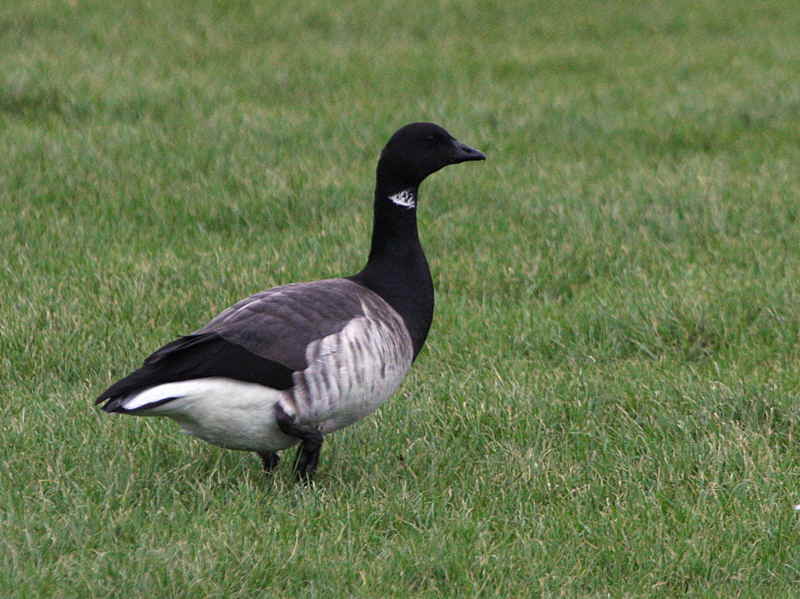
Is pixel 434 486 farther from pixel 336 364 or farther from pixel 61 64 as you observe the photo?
pixel 61 64

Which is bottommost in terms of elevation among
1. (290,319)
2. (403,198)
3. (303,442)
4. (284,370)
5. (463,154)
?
(303,442)

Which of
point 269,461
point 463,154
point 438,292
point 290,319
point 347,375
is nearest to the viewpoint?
point 347,375

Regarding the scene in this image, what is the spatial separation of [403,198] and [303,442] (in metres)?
1.40

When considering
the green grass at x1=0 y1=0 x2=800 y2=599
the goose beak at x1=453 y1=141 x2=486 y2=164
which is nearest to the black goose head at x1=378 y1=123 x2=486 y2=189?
the goose beak at x1=453 y1=141 x2=486 y2=164

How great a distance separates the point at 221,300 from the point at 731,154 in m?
5.90

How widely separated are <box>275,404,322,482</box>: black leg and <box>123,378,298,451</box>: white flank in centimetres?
5

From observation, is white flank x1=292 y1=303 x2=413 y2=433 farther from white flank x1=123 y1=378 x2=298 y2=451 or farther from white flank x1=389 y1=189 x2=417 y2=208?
white flank x1=389 y1=189 x2=417 y2=208

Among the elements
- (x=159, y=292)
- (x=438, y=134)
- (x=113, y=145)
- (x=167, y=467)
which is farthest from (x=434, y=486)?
(x=113, y=145)

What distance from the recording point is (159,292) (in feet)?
25.1

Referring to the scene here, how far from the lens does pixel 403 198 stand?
5887 millimetres

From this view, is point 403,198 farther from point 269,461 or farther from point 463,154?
point 269,461

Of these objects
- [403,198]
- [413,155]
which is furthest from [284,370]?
[413,155]

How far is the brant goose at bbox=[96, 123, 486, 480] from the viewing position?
192 inches

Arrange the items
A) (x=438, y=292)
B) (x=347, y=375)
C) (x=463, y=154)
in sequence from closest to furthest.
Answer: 1. (x=347, y=375)
2. (x=463, y=154)
3. (x=438, y=292)
